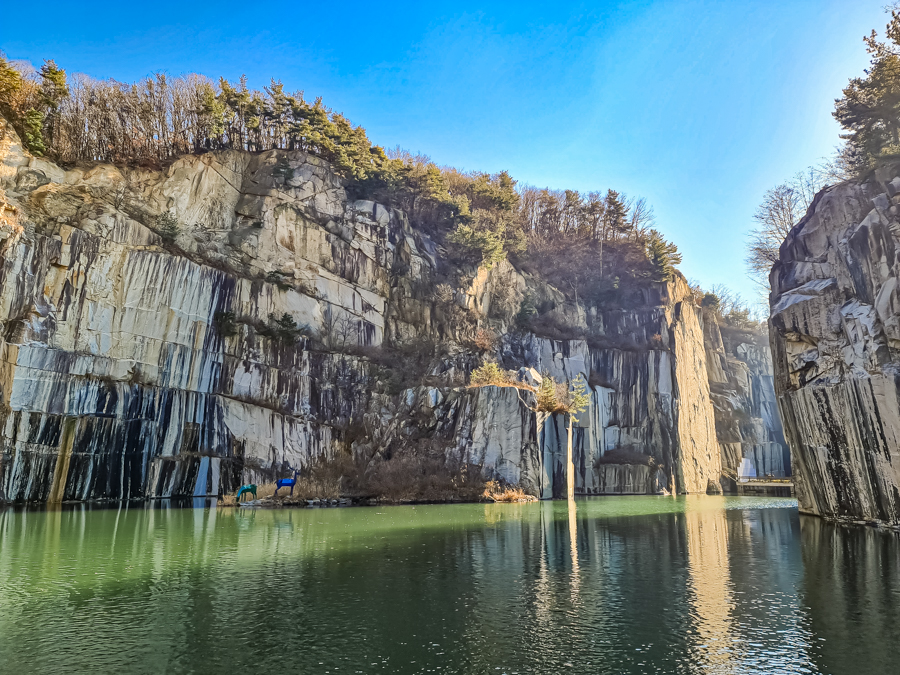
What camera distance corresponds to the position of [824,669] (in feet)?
22.6

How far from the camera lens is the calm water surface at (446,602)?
727 centimetres

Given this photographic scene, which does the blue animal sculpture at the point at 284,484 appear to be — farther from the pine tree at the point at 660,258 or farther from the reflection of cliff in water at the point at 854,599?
the pine tree at the point at 660,258

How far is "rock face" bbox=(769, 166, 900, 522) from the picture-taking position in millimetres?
20500

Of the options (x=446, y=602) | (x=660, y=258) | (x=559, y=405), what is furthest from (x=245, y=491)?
(x=660, y=258)

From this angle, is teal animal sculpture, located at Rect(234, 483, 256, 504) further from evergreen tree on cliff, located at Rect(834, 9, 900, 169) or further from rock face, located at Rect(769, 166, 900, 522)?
evergreen tree on cliff, located at Rect(834, 9, 900, 169)

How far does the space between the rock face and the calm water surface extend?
3458 mm

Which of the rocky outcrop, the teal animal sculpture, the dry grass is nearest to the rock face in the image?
the dry grass

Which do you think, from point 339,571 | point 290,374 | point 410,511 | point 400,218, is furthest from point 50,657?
point 400,218

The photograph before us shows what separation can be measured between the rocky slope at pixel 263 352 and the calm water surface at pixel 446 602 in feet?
44.3

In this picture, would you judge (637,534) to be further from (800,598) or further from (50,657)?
(50,657)

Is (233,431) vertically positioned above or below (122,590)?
above

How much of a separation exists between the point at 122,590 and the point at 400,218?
4087cm

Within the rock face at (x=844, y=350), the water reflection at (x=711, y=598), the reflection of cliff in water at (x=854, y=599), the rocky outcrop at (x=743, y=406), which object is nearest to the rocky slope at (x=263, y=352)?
the rocky outcrop at (x=743, y=406)

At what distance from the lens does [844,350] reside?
73.7ft
